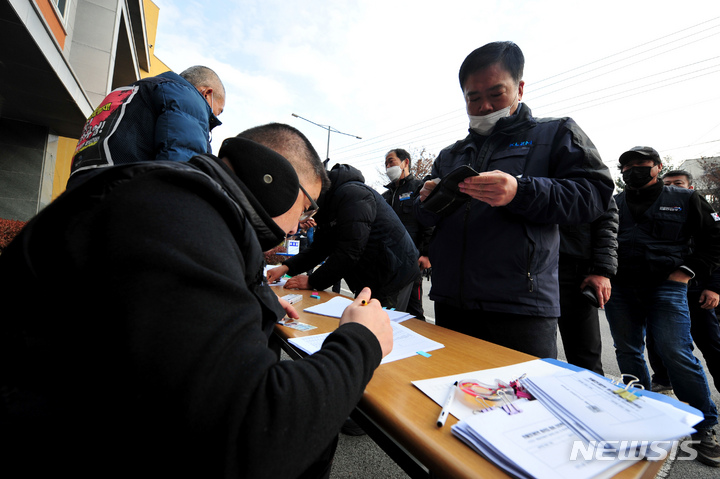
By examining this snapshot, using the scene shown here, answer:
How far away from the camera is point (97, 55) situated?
8.24m

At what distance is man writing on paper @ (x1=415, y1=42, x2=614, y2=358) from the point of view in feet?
4.57

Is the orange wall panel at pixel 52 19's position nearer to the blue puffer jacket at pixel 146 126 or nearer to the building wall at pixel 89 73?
the building wall at pixel 89 73

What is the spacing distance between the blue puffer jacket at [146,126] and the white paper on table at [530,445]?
188 cm

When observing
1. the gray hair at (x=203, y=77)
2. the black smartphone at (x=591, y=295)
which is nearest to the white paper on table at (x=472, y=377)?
the black smartphone at (x=591, y=295)

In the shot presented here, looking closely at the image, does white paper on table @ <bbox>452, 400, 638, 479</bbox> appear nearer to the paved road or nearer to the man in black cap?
the paved road

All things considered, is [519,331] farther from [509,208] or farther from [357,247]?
[357,247]

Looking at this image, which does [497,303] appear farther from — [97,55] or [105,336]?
[97,55]

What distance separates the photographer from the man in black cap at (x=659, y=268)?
2303 mm

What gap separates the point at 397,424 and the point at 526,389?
0.37m

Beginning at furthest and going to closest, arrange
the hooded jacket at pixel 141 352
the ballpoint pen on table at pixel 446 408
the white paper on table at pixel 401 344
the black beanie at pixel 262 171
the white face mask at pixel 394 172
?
1. the white face mask at pixel 394 172
2. the white paper on table at pixel 401 344
3. the black beanie at pixel 262 171
4. the ballpoint pen on table at pixel 446 408
5. the hooded jacket at pixel 141 352

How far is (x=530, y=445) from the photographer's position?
2.16ft

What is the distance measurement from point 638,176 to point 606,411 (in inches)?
107

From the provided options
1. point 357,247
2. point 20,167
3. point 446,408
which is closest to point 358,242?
point 357,247

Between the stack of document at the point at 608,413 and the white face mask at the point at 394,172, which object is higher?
the white face mask at the point at 394,172
